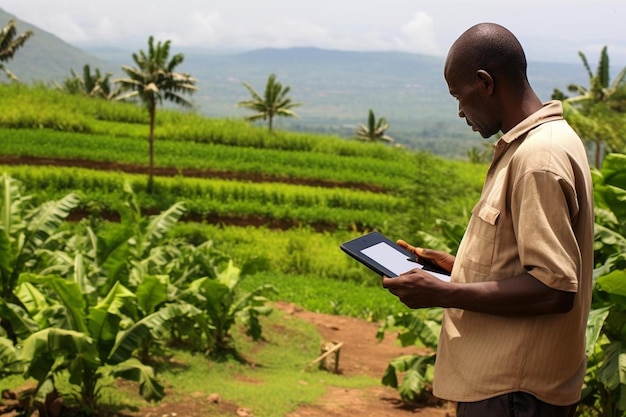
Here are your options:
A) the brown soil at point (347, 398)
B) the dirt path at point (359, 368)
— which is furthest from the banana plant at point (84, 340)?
the dirt path at point (359, 368)

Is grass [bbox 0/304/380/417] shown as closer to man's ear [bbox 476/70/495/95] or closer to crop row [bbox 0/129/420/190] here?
man's ear [bbox 476/70/495/95]

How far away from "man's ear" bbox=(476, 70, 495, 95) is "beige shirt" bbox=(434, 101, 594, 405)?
11 centimetres

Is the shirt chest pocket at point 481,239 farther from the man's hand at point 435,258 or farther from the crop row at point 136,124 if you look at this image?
the crop row at point 136,124

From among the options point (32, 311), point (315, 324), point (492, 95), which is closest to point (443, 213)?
point (315, 324)

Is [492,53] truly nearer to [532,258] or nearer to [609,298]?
[532,258]

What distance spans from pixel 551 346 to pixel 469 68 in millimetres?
677

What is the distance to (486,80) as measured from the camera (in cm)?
Answer: 195

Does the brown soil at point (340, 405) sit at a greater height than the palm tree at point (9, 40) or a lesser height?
lesser

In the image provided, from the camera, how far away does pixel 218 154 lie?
89.0 feet

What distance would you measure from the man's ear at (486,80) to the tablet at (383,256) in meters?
0.53

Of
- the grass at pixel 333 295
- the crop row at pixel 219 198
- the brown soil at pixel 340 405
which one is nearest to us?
the brown soil at pixel 340 405

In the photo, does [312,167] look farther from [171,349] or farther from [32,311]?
[32,311]

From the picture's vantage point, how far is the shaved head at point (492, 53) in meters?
1.94

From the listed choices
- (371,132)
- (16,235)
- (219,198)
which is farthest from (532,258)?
(371,132)
